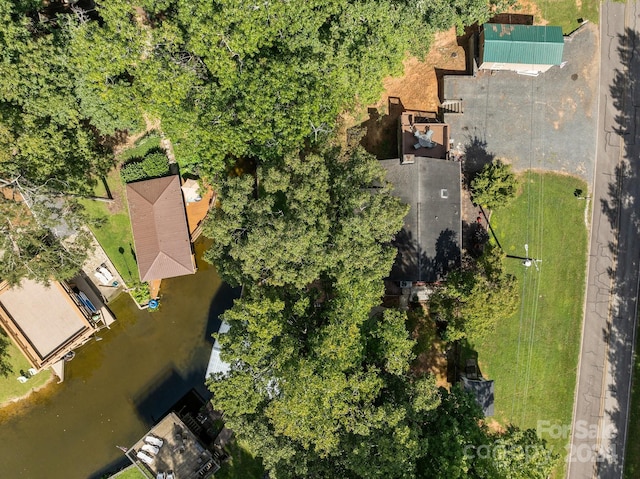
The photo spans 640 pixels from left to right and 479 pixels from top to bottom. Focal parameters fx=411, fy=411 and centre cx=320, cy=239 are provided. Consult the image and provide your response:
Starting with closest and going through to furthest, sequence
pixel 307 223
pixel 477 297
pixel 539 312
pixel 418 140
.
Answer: pixel 307 223
pixel 477 297
pixel 418 140
pixel 539 312

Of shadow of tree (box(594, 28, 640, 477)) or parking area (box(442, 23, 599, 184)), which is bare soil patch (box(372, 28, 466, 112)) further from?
shadow of tree (box(594, 28, 640, 477))

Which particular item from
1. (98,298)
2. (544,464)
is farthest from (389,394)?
(98,298)

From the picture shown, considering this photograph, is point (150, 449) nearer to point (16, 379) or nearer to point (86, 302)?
point (86, 302)

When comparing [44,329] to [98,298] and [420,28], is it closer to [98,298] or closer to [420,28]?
[98,298]

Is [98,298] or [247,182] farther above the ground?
[247,182]

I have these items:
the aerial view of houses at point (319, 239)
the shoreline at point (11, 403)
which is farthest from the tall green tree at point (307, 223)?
the shoreline at point (11, 403)

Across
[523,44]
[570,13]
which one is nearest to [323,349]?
[523,44]
